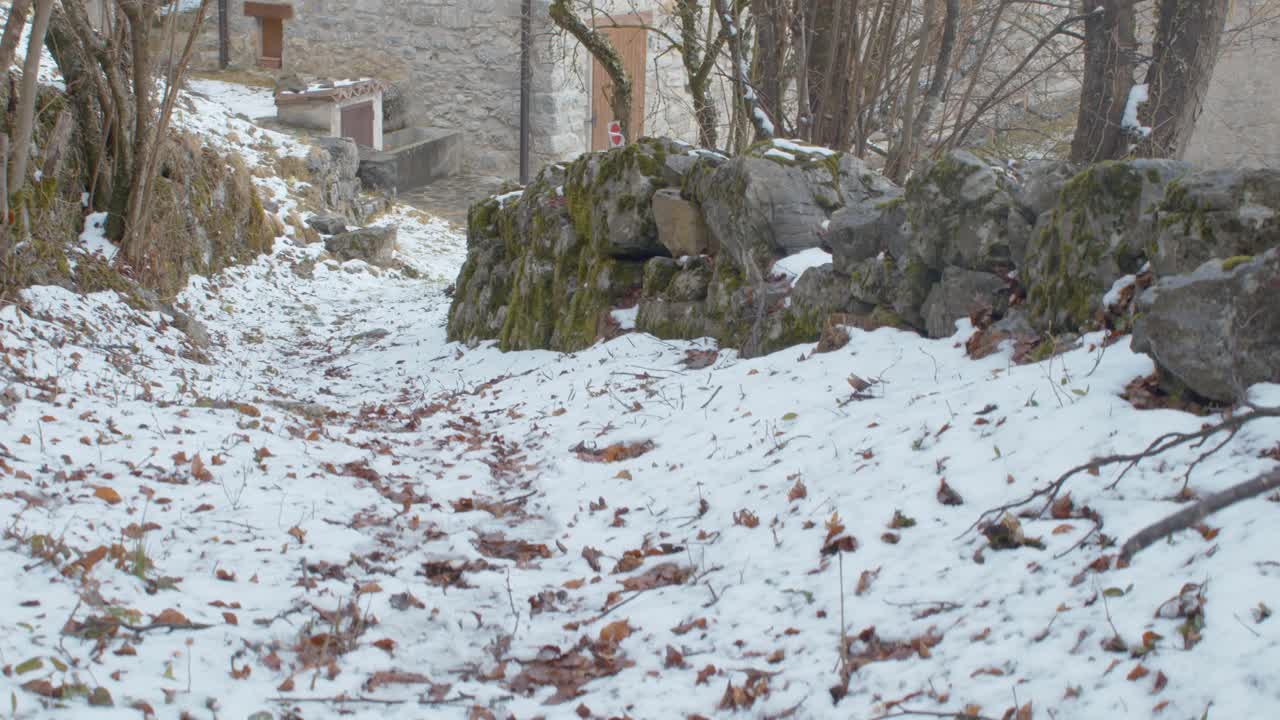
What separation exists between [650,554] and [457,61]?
57.7ft

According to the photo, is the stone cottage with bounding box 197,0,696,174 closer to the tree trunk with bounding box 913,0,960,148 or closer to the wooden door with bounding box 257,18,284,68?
the wooden door with bounding box 257,18,284,68

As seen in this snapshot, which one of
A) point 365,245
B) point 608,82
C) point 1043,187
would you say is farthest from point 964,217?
point 608,82

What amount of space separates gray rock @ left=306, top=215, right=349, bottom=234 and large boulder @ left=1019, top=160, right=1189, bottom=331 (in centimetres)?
1245

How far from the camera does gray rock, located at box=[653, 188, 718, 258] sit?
7684 mm

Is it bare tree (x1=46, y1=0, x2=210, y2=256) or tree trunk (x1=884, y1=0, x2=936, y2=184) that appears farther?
bare tree (x1=46, y1=0, x2=210, y2=256)


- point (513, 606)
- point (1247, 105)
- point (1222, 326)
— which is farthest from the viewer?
point (1247, 105)

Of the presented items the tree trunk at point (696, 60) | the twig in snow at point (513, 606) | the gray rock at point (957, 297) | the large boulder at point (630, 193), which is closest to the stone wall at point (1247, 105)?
the tree trunk at point (696, 60)

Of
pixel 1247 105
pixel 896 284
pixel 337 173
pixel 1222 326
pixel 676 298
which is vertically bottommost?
pixel 676 298

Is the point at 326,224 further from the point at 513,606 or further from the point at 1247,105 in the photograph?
the point at 1247,105

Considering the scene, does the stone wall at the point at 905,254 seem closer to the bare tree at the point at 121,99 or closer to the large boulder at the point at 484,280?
the large boulder at the point at 484,280

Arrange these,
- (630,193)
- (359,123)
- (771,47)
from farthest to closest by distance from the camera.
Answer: (359,123) → (771,47) → (630,193)

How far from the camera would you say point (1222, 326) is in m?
3.54

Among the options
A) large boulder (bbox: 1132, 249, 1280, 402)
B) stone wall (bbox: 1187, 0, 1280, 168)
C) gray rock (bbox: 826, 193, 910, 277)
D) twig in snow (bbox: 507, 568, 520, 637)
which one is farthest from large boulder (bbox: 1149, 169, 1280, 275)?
stone wall (bbox: 1187, 0, 1280, 168)

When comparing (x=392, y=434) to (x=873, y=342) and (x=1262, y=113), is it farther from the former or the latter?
(x=1262, y=113)
